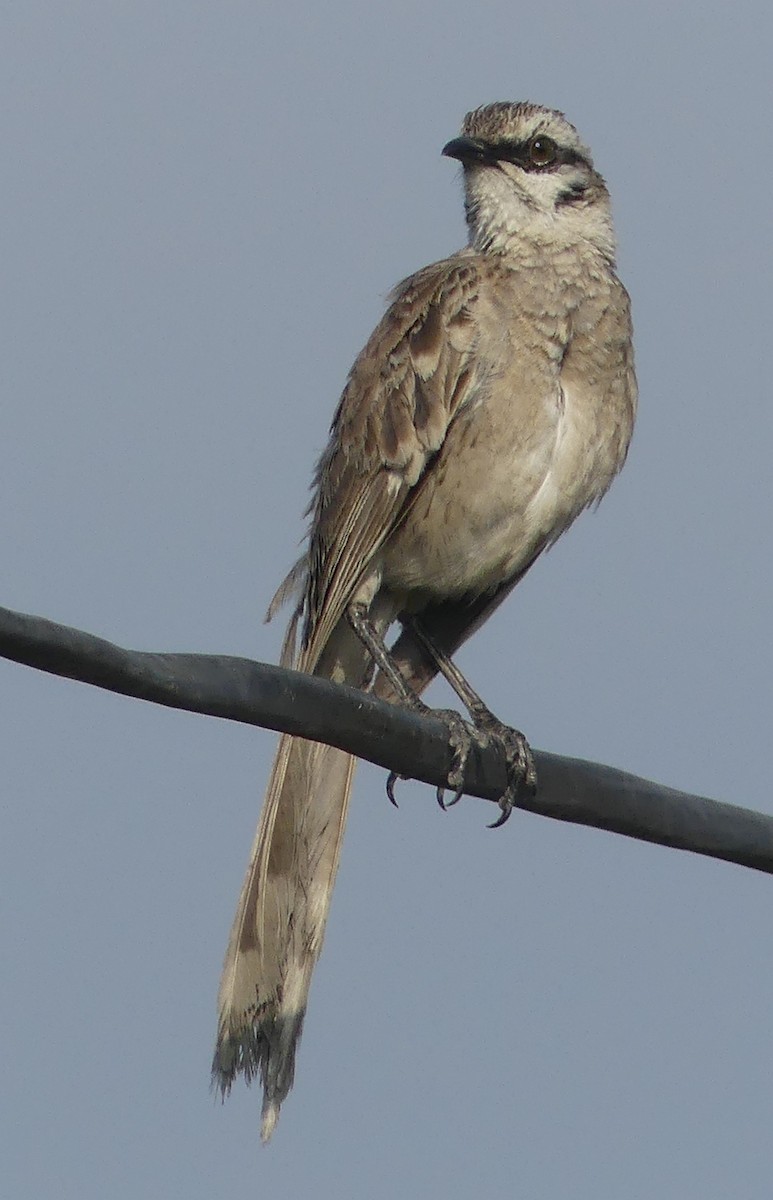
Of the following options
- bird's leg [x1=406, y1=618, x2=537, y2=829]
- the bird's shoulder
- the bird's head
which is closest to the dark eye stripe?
the bird's head

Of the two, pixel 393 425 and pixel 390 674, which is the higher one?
pixel 393 425

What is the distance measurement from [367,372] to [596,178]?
140cm

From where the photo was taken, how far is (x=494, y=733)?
613cm

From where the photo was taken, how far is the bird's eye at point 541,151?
7.32 metres

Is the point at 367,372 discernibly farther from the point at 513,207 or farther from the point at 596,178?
the point at 596,178

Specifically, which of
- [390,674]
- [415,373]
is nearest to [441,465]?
[415,373]

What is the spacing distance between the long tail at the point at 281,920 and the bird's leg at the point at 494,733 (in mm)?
530

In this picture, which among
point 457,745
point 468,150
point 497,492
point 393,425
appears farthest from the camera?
point 468,150

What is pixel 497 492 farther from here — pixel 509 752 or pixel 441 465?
pixel 509 752

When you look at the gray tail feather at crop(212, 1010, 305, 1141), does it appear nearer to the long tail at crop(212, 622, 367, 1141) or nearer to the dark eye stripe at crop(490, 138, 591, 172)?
the long tail at crop(212, 622, 367, 1141)

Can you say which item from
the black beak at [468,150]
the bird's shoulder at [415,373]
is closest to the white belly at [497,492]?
the bird's shoulder at [415,373]

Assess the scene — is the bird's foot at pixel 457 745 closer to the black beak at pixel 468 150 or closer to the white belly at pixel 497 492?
the white belly at pixel 497 492

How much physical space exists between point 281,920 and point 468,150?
10.1 feet

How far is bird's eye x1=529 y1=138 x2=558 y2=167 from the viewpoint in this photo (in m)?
7.32
